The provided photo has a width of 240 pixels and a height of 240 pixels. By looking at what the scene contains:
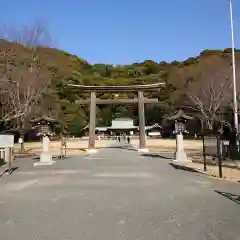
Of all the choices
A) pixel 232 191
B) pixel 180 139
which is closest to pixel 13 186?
pixel 232 191

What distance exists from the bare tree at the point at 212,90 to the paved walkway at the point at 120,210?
30.7m

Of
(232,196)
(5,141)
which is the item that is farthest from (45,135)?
(232,196)

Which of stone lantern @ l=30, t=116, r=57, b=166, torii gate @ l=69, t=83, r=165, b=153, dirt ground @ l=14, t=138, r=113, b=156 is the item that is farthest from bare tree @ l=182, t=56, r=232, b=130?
stone lantern @ l=30, t=116, r=57, b=166

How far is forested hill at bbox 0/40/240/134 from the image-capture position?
44438 millimetres

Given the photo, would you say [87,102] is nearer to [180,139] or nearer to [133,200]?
[180,139]

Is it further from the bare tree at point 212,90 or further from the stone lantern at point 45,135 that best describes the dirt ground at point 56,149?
the bare tree at point 212,90

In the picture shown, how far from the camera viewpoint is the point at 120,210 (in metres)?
7.60

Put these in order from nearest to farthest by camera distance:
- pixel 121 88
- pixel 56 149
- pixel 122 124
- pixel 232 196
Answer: pixel 232 196 < pixel 121 88 < pixel 56 149 < pixel 122 124

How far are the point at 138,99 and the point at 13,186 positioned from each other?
26.2m

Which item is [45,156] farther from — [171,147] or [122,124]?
[122,124]

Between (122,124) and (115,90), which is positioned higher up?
(115,90)

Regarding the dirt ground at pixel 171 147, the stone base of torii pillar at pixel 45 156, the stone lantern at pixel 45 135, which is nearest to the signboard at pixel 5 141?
the stone base of torii pillar at pixel 45 156

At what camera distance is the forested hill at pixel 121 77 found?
4444cm

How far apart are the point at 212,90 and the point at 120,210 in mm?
36935
